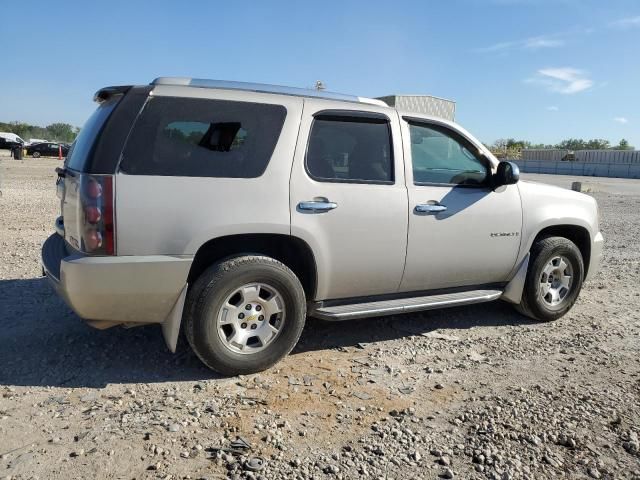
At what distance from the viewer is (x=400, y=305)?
433cm

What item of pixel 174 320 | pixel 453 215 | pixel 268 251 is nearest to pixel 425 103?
pixel 453 215

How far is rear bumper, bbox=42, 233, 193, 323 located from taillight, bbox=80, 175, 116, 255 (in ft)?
0.34

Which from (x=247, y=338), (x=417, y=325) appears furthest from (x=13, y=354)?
(x=417, y=325)

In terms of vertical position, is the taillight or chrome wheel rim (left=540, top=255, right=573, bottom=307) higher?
the taillight

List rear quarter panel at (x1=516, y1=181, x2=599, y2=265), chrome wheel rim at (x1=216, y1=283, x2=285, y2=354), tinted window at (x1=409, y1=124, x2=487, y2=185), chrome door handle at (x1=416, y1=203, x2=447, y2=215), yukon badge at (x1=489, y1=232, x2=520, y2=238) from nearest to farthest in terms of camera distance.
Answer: chrome wheel rim at (x1=216, y1=283, x2=285, y2=354)
chrome door handle at (x1=416, y1=203, x2=447, y2=215)
tinted window at (x1=409, y1=124, x2=487, y2=185)
yukon badge at (x1=489, y1=232, x2=520, y2=238)
rear quarter panel at (x1=516, y1=181, x2=599, y2=265)

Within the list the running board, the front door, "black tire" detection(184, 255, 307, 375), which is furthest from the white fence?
"black tire" detection(184, 255, 307, 375)

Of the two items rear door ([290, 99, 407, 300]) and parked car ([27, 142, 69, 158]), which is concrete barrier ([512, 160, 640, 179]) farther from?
rear door ([290, 99, 407, 300])

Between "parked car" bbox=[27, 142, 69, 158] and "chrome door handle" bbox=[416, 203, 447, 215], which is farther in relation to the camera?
"parked car" bbox=[27, 142, 69, 158]

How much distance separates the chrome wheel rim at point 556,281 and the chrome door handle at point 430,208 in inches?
57.4

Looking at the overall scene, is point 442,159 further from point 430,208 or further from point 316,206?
point 316,206

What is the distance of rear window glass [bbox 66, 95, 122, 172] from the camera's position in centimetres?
353

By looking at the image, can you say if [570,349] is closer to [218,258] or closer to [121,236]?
[218,258]

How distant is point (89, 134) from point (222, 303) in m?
1.54

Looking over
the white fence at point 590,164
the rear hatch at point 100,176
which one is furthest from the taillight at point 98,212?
the white fence at point 590,164
